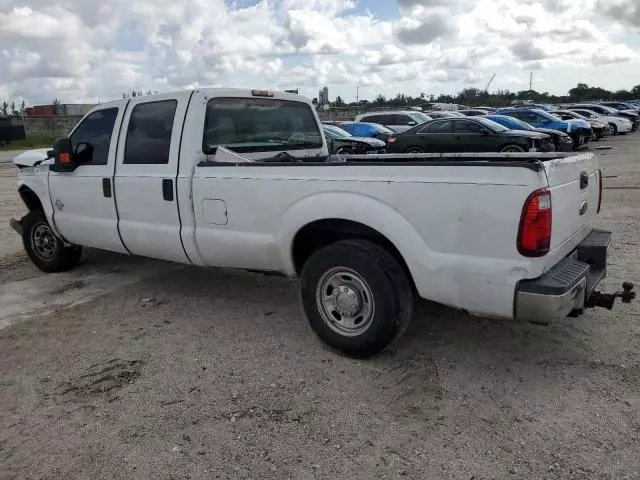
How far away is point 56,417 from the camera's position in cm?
339

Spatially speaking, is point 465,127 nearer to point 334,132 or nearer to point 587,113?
point 334,132

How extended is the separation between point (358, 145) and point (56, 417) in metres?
15.4

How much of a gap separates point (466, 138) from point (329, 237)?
13144 millimetres

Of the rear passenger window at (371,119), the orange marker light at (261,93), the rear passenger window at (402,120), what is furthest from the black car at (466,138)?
the orange marker light at (261,93)

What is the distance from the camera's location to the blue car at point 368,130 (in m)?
20.6

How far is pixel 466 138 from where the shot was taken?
1638 cm

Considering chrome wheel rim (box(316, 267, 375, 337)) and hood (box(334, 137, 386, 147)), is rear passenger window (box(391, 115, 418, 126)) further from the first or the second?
chrome wheel rim (box(316, 267, 375, 337))

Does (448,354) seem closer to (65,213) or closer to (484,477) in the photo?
(484,477)

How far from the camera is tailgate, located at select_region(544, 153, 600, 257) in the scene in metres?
3.30

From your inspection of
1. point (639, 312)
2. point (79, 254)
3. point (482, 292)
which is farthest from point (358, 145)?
point (482, 292)

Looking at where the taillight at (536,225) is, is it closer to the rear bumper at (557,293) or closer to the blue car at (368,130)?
the rear bumper at (557,293)

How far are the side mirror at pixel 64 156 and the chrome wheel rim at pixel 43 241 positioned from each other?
98 centimetres

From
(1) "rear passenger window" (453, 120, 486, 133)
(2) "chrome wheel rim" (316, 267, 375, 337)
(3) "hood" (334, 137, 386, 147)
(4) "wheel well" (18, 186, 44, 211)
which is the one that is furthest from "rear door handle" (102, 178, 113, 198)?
(3) "hood" (334, 137, 386, 147)

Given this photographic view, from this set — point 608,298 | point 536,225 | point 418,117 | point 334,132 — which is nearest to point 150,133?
point 536,225
